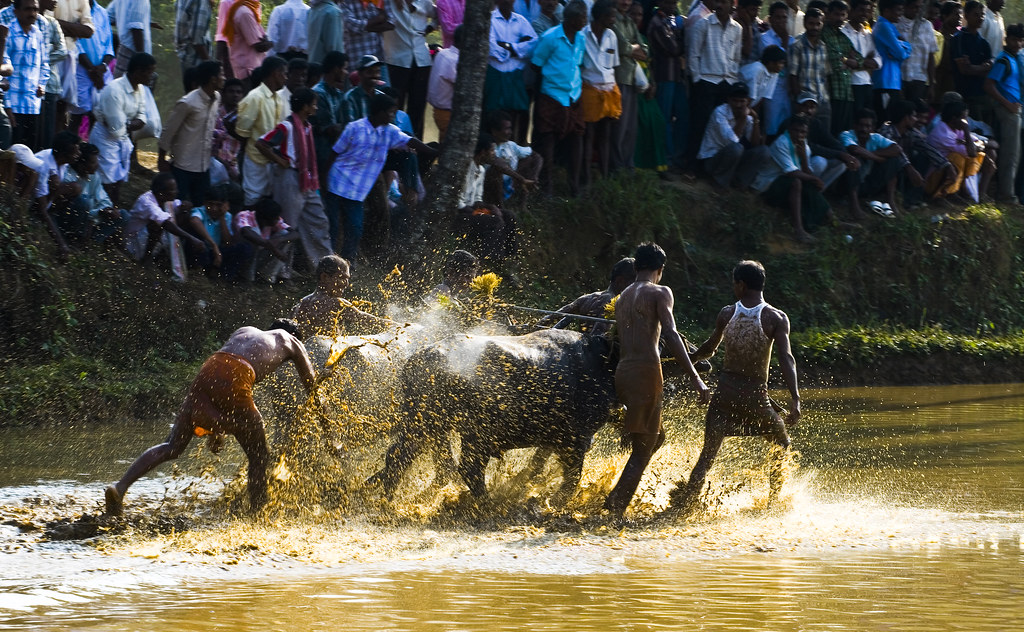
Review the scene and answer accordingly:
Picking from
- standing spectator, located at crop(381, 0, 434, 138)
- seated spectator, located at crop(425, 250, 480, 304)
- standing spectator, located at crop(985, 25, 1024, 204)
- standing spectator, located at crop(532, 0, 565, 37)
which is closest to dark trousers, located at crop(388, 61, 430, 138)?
standing spectator, located at crop(381, 0, 434, 138)

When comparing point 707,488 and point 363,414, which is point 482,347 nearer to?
point 363,414

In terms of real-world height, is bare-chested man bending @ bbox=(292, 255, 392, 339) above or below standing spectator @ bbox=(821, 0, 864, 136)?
below

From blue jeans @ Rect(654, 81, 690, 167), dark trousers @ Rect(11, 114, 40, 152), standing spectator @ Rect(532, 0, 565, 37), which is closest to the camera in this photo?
dark trousers @ Rect(11, 114, 40, 152)

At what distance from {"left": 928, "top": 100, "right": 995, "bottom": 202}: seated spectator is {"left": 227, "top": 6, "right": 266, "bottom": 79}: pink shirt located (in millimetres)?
8587

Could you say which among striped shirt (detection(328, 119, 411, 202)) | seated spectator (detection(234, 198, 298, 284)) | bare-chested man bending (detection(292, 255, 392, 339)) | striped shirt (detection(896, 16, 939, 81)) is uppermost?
striped shirt (detection(896, 16, 939, 81))

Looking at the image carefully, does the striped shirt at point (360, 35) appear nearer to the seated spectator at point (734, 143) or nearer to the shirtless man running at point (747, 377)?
the seated spectator at point (734, 143)

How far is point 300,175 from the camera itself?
1247 centimetres

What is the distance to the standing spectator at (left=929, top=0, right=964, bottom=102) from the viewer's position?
1720 centimetres

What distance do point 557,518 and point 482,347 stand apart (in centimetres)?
111

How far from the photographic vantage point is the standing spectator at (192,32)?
1316 centimetres

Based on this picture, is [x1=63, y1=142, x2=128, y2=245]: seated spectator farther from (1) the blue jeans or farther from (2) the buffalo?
(1) the blue jeans

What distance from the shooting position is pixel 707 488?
843cm

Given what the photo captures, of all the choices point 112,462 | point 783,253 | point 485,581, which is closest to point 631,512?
point 485,581

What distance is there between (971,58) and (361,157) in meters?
8.78
